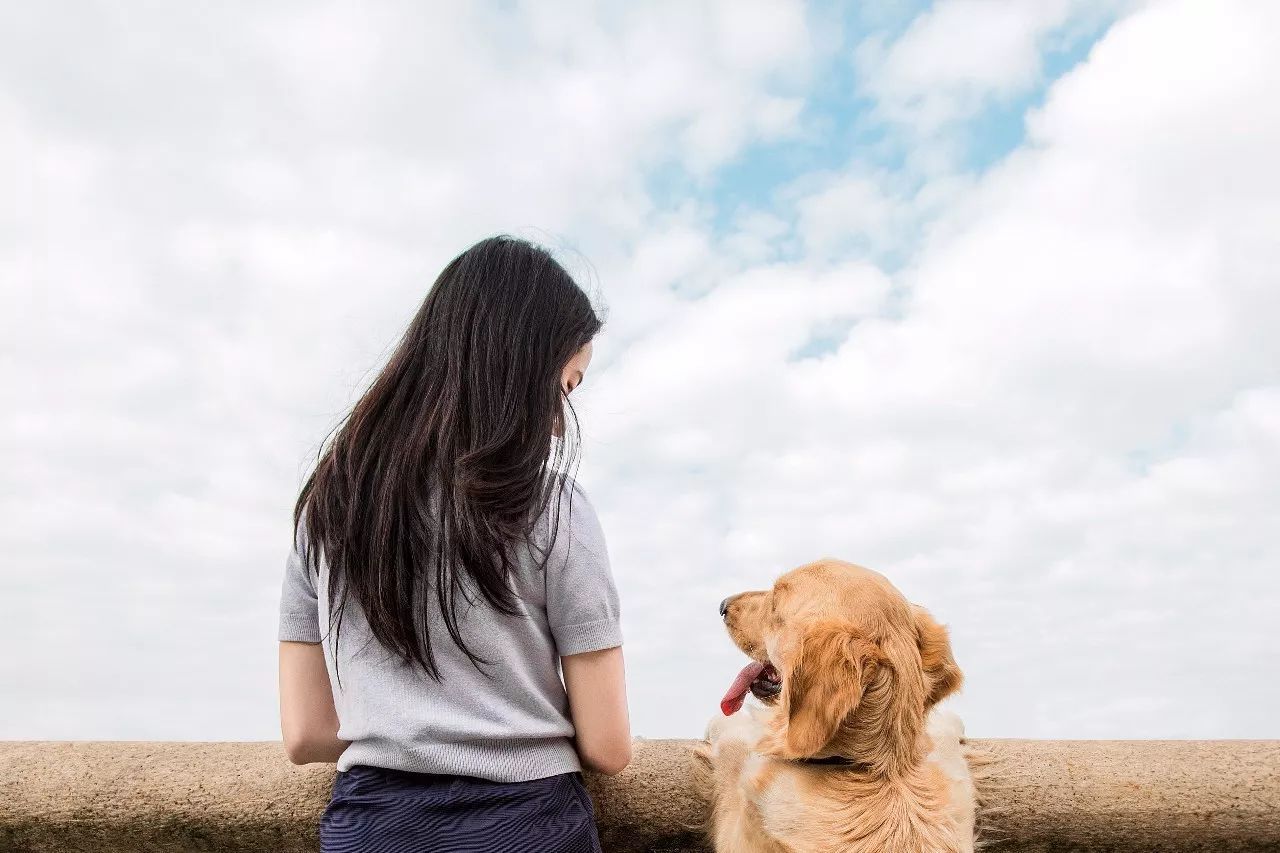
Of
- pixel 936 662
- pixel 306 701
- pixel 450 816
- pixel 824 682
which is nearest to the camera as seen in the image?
pixel 450 816

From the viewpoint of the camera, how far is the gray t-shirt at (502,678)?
246 centimetres

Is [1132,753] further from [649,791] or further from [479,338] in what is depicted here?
[479,338]

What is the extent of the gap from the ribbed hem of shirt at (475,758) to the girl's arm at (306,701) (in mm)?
409

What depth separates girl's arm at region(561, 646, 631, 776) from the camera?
2.54 metres

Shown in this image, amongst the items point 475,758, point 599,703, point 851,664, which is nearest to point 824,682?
point 851,664

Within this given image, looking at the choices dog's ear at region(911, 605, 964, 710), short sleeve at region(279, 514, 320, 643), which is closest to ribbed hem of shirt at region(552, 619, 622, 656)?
short sleeve at region(279, 514, 320, 643)

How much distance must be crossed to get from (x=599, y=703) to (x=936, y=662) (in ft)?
3.90

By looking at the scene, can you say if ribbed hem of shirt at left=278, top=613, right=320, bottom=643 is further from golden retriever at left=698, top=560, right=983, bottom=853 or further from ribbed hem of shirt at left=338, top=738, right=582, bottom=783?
golden retriever at left=698, top=560, right=983, bottom=853

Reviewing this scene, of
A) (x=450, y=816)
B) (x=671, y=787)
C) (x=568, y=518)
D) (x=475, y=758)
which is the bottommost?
(x=671, y=787)

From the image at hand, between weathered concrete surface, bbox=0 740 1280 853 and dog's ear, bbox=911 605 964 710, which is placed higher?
dog's ear, bbox=911 605 964 710

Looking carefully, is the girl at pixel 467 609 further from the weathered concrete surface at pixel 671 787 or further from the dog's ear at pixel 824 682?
the weathered concrete surface at pixel 671 787

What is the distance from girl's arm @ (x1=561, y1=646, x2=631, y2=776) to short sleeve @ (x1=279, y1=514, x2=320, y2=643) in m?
0.84

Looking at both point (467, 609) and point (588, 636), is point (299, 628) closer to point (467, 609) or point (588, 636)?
point (467, 609)

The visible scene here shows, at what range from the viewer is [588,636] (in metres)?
2.50
